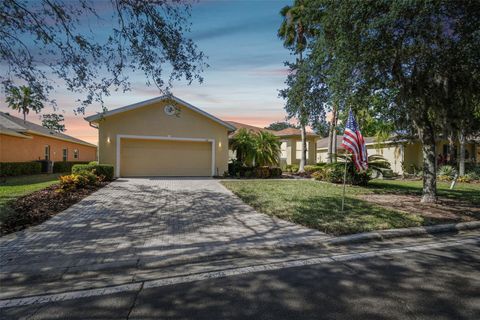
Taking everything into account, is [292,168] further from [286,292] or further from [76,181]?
[286,292]

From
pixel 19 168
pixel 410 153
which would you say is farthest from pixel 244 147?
pixel 410 153

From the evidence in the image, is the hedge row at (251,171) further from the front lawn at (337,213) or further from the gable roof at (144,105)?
the front lawn at (337,213)

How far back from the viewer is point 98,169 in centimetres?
1330

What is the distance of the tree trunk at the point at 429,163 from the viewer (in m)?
8.45

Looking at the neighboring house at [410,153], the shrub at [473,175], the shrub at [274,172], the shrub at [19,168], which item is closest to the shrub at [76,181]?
the shrub at [19,168]

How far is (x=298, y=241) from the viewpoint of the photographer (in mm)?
4965

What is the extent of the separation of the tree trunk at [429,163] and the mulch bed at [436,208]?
0.32 m

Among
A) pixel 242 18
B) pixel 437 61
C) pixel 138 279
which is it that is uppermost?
pixel 242 18

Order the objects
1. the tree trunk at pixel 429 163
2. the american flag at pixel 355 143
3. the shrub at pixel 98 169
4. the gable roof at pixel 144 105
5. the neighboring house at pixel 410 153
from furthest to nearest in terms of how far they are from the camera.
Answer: the neighboring house at pixel 410 153
the gable roof at pixel 144 105
the shrub at pixel 98 169
the tree trunk at pixel 429 163
the american flag at pixel 355 143

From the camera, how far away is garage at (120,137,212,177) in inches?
637

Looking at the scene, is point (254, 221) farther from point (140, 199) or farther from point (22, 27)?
point (22, 27)

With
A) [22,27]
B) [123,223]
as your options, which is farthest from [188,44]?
[123,223]

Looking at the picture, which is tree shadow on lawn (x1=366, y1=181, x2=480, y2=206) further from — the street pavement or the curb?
the street pavement

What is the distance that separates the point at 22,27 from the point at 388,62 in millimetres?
9254
